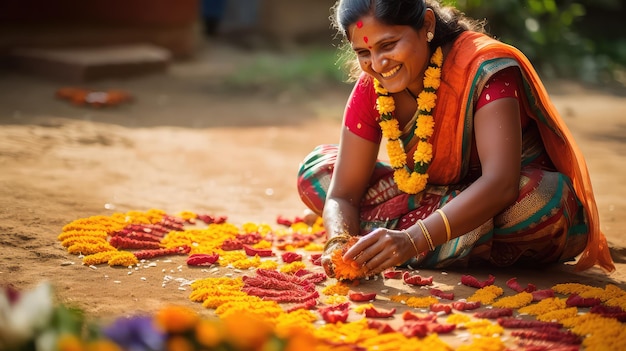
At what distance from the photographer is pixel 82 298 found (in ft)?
9.97

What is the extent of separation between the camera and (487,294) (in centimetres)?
311

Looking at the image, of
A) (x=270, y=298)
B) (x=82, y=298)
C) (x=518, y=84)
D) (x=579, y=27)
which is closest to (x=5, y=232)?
(x=82, y=298)

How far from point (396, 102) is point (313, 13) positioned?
8602mm

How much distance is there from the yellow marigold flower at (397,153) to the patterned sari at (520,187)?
0.18 ft

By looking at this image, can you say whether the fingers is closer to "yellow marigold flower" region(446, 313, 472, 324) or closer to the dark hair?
"yellow marigold flower" region(446, 313, 472, 324)

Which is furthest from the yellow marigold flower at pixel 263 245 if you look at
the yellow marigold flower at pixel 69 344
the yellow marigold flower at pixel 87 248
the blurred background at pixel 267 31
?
the blurred background at pixel 267 31

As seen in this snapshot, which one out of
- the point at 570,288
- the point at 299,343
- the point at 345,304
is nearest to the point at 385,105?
the point at 345,304

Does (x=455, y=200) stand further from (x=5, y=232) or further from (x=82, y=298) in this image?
(x=5, y=232)

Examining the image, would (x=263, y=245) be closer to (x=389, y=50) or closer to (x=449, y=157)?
(x=449, y=157)

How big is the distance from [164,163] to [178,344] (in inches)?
156

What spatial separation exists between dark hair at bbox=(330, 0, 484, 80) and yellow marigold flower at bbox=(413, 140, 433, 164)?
0.43 m

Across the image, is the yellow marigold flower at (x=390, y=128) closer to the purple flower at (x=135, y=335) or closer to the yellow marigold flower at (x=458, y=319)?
the yellow marigold flower at (x=458, y=319)

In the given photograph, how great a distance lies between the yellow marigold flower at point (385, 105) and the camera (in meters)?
3.57

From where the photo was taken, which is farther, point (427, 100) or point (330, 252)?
point (427, 100)
